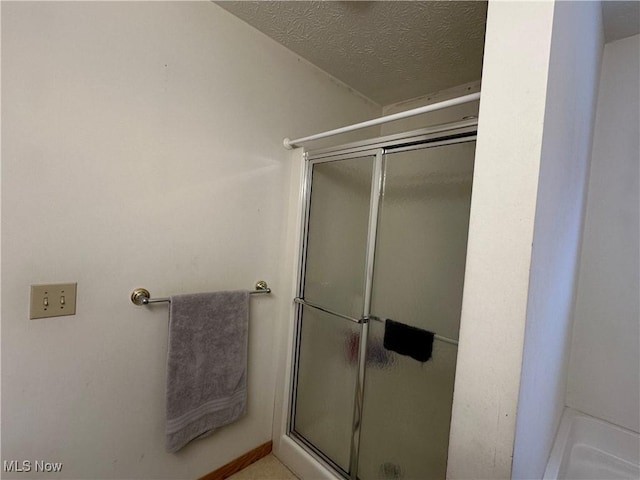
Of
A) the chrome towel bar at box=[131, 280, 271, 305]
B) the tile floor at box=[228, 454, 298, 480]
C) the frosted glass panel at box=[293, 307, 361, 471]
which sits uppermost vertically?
the chrome towel bar at box=[131, 280, 271, 305]

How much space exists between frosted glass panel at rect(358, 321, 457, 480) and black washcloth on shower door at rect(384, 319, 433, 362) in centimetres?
3

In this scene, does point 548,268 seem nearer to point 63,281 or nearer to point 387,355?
point 387,355

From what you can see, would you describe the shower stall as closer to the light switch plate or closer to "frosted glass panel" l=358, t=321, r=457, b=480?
"frosted glass panel" l=358, t=321, r=457, b=480

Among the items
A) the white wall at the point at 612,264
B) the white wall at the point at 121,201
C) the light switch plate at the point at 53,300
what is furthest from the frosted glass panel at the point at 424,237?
the light switch plate at the point at 53,300

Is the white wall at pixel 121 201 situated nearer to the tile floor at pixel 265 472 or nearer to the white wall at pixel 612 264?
the tile floor at pixel 265 472

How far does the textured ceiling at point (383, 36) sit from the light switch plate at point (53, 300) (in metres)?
1.37

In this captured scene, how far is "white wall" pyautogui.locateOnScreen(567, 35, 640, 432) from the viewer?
1403 millimetres

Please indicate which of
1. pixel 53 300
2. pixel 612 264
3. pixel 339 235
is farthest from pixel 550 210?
pixel 53 300

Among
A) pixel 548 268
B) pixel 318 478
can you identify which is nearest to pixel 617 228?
pixel 548 268

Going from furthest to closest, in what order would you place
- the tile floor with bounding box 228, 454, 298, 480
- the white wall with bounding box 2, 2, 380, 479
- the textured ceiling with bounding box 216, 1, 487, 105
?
the tile floor with bounding box 228, 454, 298, 480
the textured ceiling with bounding box 216, 1, 487, 105
the white wall with bounding box 2, 2, 380, 479

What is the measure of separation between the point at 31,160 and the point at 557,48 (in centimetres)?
147

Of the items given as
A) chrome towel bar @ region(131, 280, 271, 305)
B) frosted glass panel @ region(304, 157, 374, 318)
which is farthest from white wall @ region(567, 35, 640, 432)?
chrome towel bar @ region(131, 280, 271, 305)

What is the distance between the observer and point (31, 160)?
0.94 meters

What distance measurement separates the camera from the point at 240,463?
5.12 feet
